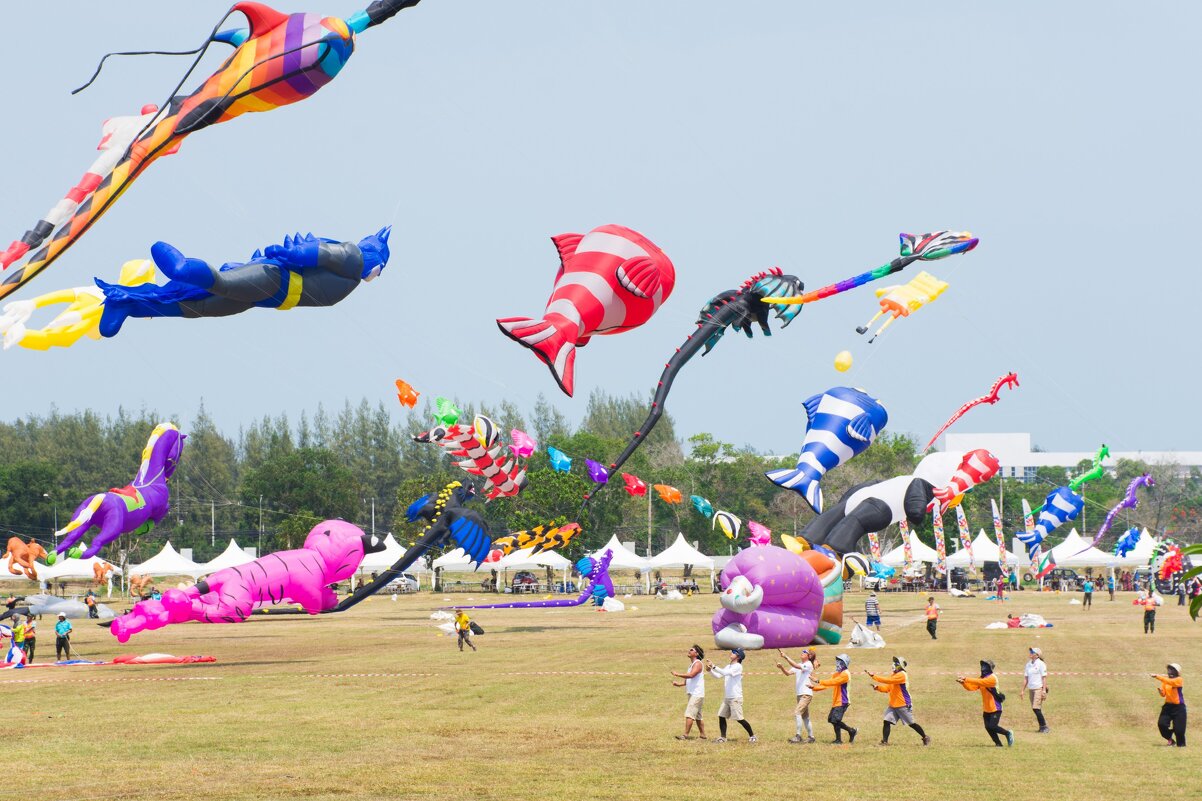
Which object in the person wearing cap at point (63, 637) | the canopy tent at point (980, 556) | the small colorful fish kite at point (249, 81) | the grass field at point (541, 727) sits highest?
the small colorful fish kite at point (249, 81)

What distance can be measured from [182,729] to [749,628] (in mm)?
15009

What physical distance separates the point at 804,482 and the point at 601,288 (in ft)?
62.7

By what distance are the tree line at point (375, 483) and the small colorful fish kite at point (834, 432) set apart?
37601mm

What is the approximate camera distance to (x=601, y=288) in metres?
26.0

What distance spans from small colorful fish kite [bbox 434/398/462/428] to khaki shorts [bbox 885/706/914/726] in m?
26.1

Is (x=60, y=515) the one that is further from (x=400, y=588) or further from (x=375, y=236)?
(x=375, y=236)

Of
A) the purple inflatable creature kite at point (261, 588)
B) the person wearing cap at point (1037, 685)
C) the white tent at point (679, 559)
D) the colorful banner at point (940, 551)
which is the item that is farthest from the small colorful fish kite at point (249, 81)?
the white tent at point (679, 559)

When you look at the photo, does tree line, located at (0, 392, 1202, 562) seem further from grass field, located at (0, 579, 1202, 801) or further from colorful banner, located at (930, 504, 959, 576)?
grass field, located at (0, 579, 1202, 801)

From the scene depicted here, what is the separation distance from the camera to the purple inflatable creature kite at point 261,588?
36.5 m

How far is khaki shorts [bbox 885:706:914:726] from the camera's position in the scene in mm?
21625

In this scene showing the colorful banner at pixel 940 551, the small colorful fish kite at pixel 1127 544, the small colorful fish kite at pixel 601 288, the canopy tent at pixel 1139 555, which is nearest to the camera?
the small colorful fish kite at pixel 601 288

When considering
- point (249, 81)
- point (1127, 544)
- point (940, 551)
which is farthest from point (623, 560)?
point (249, 81)

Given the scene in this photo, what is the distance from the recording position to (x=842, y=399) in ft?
144

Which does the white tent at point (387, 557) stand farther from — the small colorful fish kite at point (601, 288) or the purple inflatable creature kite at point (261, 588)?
the small colorful fish kite at point (601, 288)
